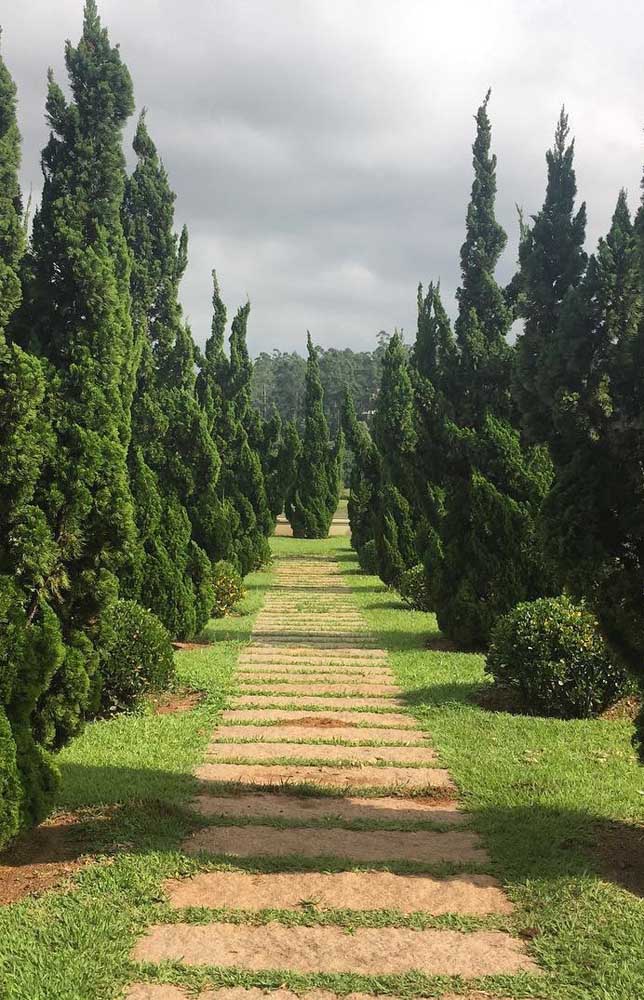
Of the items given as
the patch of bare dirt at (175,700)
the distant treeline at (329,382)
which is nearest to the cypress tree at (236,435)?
the patch of bare dirt at (175,700)

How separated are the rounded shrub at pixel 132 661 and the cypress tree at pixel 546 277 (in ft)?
15.4

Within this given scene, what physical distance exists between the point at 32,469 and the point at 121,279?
521cm

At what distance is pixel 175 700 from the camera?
30.2ft

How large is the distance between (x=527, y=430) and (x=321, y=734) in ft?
11.5

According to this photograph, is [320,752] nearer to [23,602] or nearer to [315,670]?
[23,602]

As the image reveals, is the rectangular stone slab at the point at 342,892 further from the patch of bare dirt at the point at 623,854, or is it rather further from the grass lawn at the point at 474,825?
the patch of bare dirt at the point at 623,854

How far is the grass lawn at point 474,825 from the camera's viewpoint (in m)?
3.54

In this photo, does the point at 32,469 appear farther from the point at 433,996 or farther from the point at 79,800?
the point at 433,996

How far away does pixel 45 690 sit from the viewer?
16.4 ft

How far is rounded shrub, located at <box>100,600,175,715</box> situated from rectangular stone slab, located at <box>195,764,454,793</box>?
6.94 ft

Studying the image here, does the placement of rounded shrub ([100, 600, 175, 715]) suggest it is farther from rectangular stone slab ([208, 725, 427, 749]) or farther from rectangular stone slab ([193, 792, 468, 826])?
rectangular stone slab ([193, 792, 468, 826])

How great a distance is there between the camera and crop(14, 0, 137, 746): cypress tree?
5.55 metres

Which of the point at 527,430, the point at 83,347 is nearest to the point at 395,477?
the point at 83,347

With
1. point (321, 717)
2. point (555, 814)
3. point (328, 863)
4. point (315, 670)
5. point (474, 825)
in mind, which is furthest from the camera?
point (315, 670)
